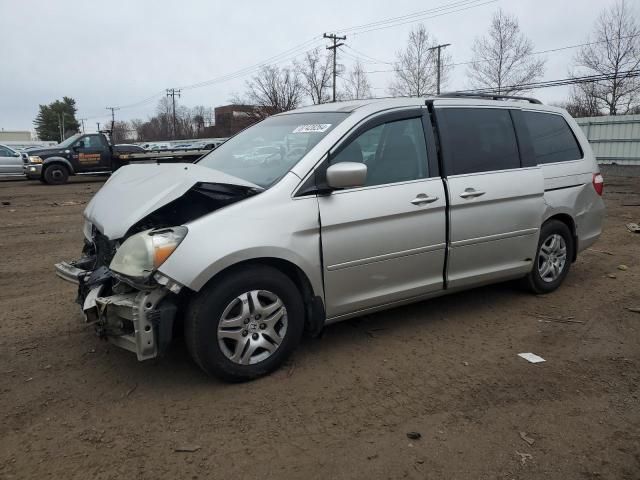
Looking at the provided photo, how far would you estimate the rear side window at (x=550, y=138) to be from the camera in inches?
197

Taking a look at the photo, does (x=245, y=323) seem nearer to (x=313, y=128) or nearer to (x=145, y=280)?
(x=145, y=280)

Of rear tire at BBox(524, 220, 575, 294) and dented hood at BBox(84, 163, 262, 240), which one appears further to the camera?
rear tire at BBox(524, 220, 575, 294)

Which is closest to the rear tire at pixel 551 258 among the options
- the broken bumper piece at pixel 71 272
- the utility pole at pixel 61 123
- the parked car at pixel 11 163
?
the broken bumper piece at pixel 71 272

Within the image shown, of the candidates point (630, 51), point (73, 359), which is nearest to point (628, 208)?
point (73, 359)

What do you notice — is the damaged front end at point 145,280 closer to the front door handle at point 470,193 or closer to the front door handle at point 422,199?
the front door handle at point 422,199

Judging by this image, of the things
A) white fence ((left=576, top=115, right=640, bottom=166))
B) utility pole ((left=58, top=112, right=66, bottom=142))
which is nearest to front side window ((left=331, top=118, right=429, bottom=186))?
white fence ((left=576, top=115, right=640, bottom=166))

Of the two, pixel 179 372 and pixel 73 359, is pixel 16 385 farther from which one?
pixel 179 372

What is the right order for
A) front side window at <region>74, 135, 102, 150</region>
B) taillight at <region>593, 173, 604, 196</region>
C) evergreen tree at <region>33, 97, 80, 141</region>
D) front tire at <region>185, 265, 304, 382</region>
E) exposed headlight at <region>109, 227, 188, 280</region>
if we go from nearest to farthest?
1. exposed headlight at <region>109, 227, 188, 280</region>
2. front tire at <region>185, 265, 304, 382</region>
3. taillight at <region>593, 173, 604, 196</region>
4. front side window at <region>74, 135, 102, 150</region>
5. evergreen tree at <region>33, 97, 80, 141</region>

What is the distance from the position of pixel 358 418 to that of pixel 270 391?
0.62 metres

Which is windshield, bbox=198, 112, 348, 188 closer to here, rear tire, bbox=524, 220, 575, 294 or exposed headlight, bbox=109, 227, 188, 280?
exposed headlight, bbox=109, 227, 188, 280

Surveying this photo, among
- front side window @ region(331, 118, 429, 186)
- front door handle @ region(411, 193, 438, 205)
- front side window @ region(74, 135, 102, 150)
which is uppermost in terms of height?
front side window @ region(74, 135, 102, 150)

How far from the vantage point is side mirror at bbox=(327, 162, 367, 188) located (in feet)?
11.6

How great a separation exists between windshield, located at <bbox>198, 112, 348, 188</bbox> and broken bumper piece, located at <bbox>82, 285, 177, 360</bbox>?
1.06 m

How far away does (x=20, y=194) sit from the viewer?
52.9 ft
